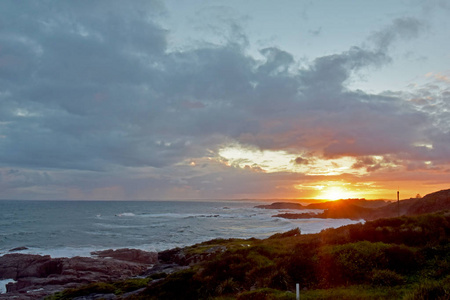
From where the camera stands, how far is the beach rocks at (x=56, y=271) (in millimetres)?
25188

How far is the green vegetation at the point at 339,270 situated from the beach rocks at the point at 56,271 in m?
6.97

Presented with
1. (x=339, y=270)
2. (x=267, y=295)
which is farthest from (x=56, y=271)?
(x=339, y=270)

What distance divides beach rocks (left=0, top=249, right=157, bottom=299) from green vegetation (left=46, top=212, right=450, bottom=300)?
697 centimetres

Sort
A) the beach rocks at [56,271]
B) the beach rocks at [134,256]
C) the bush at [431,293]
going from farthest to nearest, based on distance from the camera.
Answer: the beach rocks at [134,256], the beach rocks at [56,271], the bush at [431,293]

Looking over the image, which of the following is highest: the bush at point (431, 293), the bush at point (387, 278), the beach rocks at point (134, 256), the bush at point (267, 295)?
the bush at point (431, 293)

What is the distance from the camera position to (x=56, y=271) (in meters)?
29.1

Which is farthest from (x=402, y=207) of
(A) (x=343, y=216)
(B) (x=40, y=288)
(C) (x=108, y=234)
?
(B) (x=40, y=288)

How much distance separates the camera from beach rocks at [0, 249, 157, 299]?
25.2m

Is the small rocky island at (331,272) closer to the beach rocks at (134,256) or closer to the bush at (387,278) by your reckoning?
the bush at (387,278)

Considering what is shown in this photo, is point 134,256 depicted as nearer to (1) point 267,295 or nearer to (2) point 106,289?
(2) point 106,289

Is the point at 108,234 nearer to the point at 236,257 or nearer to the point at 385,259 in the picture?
the point at 236,257

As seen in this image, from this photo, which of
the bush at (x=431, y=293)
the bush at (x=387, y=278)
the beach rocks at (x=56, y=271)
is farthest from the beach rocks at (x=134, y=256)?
the bush at (x=431, y=293)

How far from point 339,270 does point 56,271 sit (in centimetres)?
2693

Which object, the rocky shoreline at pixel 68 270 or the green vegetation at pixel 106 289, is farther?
the rocky shoreline at pixel 68 270
